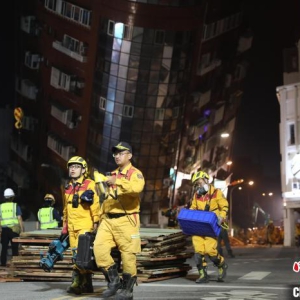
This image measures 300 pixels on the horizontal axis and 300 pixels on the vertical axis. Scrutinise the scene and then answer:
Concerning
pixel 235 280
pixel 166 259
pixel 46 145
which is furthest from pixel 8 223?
pixel 46 145

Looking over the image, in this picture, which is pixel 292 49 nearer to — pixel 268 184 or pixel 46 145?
pixel 46 145

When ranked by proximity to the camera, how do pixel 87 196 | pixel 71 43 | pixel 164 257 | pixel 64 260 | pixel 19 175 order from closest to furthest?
pixel 87 196 → pixel 64 260 → pixel 164 257 → pixel 71 43 → pixel 19 175

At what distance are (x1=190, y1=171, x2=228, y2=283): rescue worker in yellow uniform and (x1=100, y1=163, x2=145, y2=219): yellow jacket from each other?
342 centimetres

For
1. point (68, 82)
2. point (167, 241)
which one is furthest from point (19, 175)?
point (167, 241)

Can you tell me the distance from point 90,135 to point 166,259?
150 feet

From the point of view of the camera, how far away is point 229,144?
80875mm

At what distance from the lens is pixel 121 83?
5528 cm

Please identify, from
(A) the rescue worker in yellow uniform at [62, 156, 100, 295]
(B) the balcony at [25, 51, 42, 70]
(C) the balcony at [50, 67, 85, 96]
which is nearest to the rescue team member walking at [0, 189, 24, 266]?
(A) the rescue worker in yellow uniform at [62, 156, 100, 295]

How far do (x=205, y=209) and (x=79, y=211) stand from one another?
3.24 m

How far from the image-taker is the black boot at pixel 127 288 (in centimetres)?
802

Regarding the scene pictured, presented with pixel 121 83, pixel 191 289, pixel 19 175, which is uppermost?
pixel 121 83

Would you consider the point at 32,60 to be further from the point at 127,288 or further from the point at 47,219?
the point at 127,288

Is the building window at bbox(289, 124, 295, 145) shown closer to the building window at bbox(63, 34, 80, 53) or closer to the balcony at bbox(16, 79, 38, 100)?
the building window at bbox(63, 34, 80, 53)

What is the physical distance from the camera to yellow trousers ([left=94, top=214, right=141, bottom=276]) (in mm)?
8273
